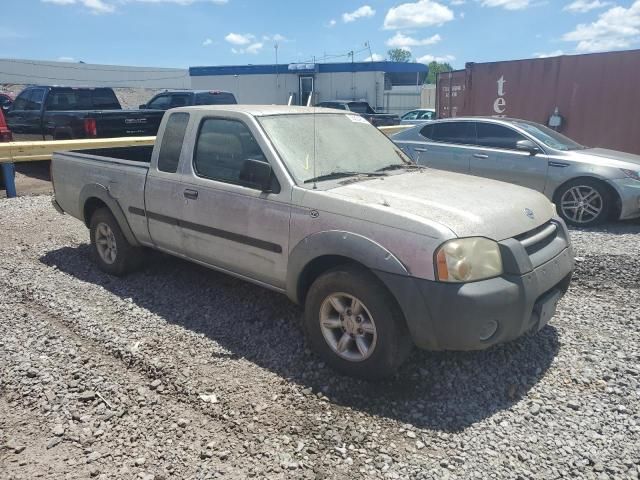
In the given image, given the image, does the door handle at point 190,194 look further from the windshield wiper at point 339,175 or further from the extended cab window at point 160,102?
the extended cab window at point 160,102

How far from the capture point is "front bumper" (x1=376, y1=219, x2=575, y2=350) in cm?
282

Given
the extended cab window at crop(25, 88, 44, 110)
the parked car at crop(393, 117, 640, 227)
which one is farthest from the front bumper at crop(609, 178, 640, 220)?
the extended cab window at crop(25, 88, 44, 110)

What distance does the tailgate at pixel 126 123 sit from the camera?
1077cm

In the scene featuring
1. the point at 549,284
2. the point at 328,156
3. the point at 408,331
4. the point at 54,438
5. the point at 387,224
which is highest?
the point at 328,156

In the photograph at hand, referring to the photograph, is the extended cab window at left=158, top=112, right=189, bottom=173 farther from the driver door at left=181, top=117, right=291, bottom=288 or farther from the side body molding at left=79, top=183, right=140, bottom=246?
the side body molding at left=79, top=183, right=140, bottom=246

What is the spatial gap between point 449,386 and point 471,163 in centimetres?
545

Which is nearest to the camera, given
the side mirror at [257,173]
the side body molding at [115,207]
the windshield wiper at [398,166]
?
the side mirror at [257,173]

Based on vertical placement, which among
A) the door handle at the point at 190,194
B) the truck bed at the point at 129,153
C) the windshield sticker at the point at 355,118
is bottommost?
the door handle at the point at 190,194

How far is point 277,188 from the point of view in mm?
3566

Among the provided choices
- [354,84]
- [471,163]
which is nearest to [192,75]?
[354,84]

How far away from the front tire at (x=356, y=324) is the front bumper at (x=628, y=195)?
17.4 feet

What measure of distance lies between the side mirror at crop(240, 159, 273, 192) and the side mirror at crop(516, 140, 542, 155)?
5054 mm

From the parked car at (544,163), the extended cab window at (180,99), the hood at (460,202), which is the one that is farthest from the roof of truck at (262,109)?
the extended cab window at (180,99)

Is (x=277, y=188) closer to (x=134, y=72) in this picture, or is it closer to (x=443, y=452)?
(x=443, y=452)
